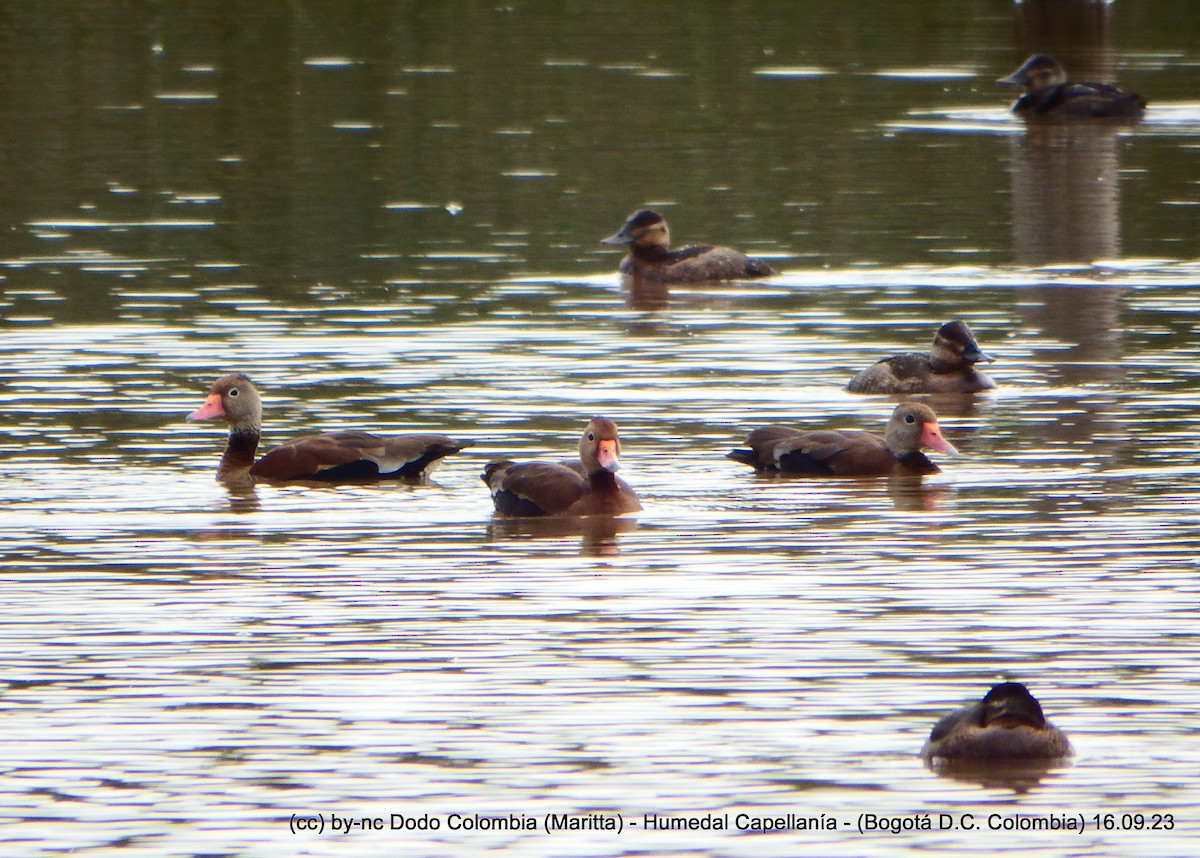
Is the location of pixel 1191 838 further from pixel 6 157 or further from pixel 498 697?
pixel 6 157

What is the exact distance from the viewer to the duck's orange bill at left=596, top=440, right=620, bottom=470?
13.7m

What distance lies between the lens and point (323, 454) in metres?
14.9

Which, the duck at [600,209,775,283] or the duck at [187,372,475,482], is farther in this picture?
the duck at [600,209,775,283]

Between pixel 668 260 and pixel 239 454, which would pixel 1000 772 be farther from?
pixel 668 260

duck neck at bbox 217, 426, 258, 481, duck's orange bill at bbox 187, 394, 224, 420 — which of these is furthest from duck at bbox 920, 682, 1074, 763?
duck's orange bill at bbox 187, 394, 224, 420

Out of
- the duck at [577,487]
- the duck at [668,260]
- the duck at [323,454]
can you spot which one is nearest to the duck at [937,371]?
the duck at [323,454]

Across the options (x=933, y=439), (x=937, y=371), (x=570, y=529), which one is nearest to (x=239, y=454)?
(x=570, y=529)

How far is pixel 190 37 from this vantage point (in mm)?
48562

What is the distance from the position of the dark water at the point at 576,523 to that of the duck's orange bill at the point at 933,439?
272 mm

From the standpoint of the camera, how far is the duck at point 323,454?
48.7 feet

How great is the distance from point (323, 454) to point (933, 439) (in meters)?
3.41

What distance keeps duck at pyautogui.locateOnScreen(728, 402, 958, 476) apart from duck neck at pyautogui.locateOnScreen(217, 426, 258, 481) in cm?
273

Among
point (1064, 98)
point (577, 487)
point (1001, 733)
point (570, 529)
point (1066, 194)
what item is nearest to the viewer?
point (1001, 733)

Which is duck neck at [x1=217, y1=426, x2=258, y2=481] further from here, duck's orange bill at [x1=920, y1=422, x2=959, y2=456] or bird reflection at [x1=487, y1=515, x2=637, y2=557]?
duck's orange bill at [x1=920, y1=422, x2=959, y2=456]
